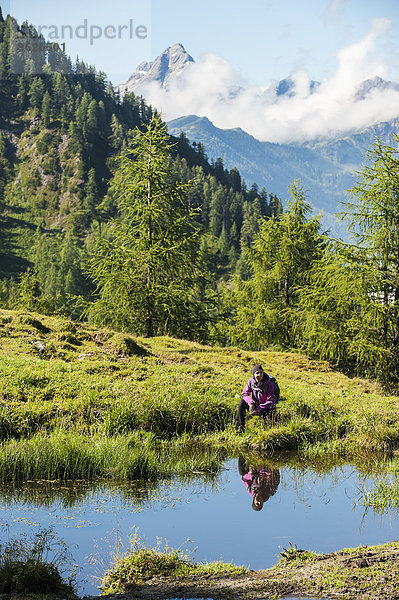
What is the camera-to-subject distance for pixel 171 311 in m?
25.2

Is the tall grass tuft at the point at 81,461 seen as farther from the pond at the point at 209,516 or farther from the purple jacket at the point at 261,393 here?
the purple jacket at the point at 261,393

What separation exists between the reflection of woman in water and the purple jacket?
6.27ft

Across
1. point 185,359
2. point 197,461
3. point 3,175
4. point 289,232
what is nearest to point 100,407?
point 197,461

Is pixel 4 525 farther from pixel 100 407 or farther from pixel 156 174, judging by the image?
pixel 156 174

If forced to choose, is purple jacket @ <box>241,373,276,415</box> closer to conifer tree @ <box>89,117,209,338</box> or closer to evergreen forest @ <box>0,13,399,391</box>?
evergreen forest @ <box>0,13,399,391</box>

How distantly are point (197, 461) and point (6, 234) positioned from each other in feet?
572

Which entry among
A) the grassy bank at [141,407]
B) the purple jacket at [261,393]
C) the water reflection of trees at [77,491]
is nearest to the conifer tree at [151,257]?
the grassy bank at [141,407]

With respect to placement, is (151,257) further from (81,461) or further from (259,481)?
(259,481)

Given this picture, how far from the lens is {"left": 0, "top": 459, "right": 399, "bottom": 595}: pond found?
20.8 feet

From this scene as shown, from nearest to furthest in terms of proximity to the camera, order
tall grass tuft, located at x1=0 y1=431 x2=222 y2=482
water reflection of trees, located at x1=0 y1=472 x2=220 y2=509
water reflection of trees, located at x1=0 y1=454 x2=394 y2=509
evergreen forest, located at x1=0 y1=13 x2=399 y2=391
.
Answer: water reflection of trees, located at x1=0 y1=472 x2=220 y2=509
water reflection of trees, located at x1=0 y1=454 x2=394 y2=509
tall grass tuft, located at x1=0 y1=431 x2=222 y2=482
evergreen forest, located at x1=0 y1=13 x2=399 y2=391

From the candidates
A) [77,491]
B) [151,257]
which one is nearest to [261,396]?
[77,491]

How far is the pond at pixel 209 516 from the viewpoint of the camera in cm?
634

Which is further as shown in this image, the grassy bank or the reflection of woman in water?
the grassy bank

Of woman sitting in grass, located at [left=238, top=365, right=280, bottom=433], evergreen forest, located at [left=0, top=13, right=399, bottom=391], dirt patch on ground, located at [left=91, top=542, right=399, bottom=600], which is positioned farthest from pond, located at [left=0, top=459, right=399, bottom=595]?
evergreen forest, located at [left=0, top=13, right=399, bottom=391]
